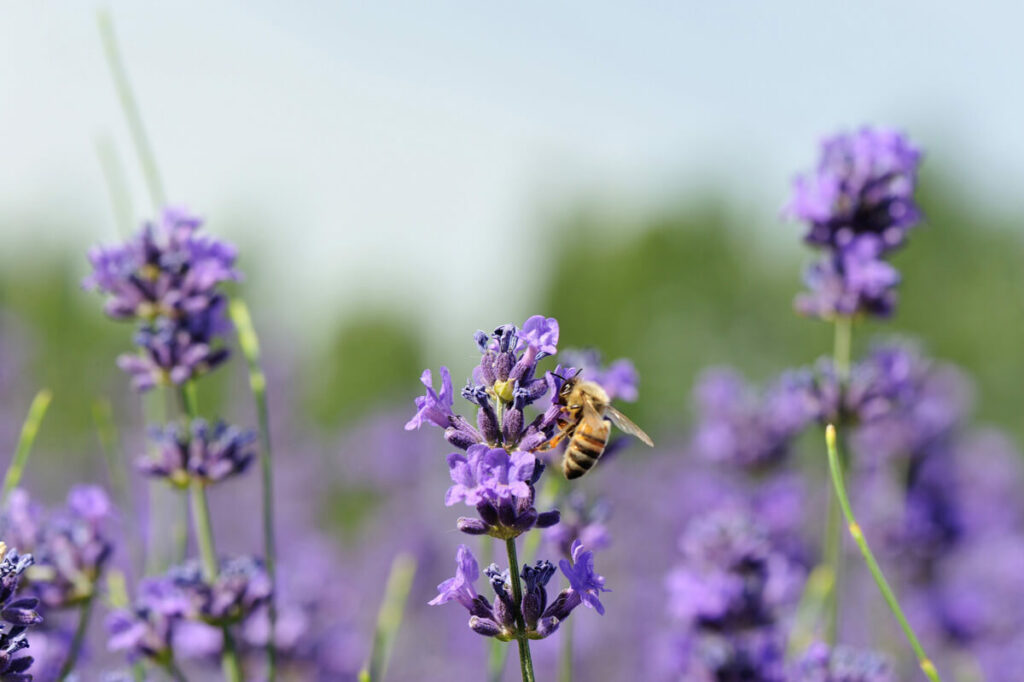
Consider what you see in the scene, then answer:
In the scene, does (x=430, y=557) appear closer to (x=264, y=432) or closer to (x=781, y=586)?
(x=781, y=586)

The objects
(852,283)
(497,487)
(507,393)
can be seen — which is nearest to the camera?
(497,487)

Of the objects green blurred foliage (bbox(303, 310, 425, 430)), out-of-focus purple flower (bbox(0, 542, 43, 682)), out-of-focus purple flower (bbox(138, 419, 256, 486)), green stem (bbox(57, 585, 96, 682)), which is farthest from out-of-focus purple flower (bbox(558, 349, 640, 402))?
green blurred foliage (bbox(303, 310, 425, 430))

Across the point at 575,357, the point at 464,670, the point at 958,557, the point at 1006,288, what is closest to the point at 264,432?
the point at 575,357

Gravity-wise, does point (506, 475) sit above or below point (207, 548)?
above

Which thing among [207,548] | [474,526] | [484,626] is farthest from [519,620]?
[207,548]

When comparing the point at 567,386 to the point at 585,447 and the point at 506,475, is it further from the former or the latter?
the point at 506,475

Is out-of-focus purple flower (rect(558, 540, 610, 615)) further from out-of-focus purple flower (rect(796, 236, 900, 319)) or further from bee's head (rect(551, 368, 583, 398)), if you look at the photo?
out-of-focus purple flower (rect(796, 236, 900, 319))
